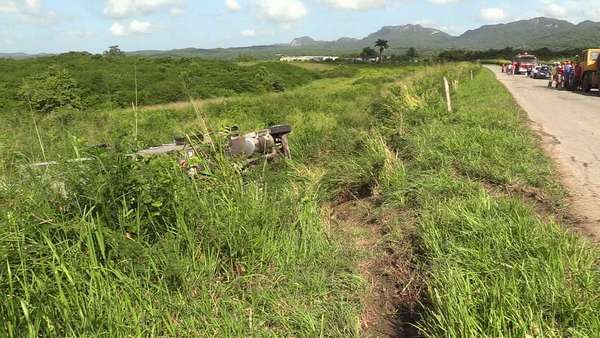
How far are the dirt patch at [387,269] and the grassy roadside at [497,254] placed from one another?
5.9 inches

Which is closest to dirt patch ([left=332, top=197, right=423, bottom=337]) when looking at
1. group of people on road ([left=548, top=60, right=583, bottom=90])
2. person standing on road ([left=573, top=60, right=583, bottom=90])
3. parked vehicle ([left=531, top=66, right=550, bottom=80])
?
person standing on road ([left=573, top=60, right=583, bottom=90])

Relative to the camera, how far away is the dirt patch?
121 inches

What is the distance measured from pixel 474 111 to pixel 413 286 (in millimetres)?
7758

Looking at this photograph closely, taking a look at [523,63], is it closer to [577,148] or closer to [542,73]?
[542,73]

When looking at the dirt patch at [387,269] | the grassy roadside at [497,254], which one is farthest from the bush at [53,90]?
the grassy roadside at [497,254]

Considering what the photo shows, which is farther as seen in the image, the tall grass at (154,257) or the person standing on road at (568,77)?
the person standing on road at (568,77)

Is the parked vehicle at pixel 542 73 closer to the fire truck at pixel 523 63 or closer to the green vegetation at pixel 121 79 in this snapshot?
the fire truck at pixel 523 63

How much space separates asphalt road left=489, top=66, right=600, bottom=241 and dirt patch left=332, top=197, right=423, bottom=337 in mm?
1502

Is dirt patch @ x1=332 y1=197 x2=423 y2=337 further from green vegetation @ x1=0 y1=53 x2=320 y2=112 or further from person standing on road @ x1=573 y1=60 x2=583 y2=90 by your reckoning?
person standing on road @ x1=573 y1=60 x2=583 y2=90

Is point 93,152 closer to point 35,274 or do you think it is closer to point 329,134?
point 35,274

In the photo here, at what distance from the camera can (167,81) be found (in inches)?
1219

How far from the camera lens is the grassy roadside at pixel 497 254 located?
248 centimetres

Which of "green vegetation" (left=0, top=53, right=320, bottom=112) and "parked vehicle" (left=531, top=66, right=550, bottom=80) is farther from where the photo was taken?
"parked vehicle" (left=531, top=66, right=550, bottom=80)

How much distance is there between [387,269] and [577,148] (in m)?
5.15
